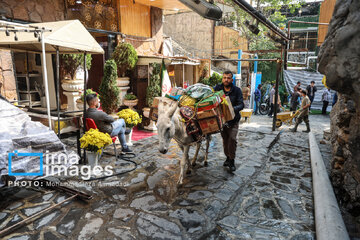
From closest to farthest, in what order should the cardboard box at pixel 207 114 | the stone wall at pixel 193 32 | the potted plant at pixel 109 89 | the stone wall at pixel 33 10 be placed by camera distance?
the cardboard box at pixel 207 114
the stone wall at pixel 33 10
the potted plant at pixel 109 89
the stone wall at pixel 193 32

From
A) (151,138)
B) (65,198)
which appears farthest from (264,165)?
(65,198)

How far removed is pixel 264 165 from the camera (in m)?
6.21

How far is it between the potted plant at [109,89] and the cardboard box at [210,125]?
447cm

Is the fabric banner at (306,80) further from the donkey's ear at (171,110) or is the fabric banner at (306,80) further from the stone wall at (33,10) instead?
the stone wall at (33,10)

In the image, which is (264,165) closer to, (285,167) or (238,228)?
(285,167)

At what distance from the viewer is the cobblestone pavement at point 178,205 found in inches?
137

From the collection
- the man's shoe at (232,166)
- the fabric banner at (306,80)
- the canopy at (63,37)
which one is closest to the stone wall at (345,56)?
the man's shoe at (232,166)

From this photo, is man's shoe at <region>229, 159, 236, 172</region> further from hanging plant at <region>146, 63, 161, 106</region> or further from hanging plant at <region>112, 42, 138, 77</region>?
hanging plant at <region>112, 42, 138, 77</region>

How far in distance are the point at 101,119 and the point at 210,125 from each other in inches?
105

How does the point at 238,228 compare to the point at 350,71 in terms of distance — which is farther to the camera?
the point at 238,228

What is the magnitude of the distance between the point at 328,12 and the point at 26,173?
1842 cm

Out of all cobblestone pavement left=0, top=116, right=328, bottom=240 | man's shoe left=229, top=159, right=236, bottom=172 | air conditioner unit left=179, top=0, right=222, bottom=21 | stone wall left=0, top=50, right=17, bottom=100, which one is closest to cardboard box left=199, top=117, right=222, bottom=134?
cobblestone pavement left=0, top=116, right=328, bottom=240

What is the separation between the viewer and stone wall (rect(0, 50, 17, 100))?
22.8 feet

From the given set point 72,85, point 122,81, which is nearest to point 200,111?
point 72,85
